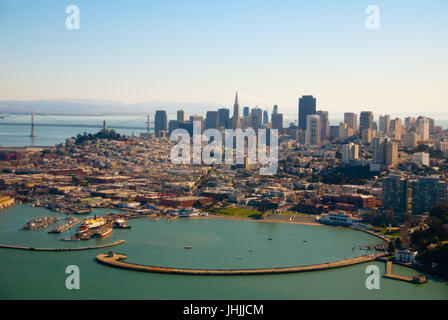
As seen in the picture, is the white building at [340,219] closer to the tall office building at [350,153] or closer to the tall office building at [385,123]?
the tall office building at [350,153]

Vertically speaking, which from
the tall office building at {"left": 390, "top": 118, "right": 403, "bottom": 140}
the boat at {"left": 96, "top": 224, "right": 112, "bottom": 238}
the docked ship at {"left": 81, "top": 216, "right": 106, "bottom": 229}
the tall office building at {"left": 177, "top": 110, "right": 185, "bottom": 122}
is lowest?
the boat at {"left": 96, "top": 224, "right": 112, "bottom": 238}

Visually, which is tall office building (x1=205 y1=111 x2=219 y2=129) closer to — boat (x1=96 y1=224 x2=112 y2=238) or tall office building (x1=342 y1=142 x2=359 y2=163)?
tall office building (x1=342 y1=142 x2=359 y2=163)

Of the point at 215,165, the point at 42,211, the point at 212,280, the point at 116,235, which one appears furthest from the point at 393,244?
the point at 215,165

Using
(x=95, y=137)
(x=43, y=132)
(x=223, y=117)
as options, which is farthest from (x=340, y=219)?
(x=43, y=132)

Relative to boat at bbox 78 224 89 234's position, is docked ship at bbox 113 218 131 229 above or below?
below

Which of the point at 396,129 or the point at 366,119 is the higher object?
the point at 366,119

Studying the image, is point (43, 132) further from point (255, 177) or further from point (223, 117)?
point (255, 177)

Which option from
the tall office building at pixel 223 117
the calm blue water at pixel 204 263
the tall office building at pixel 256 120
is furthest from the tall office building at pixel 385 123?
the calm blue water at pixel 204 263

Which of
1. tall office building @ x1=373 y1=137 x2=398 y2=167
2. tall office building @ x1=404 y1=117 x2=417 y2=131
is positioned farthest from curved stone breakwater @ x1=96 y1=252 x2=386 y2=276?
tall office building @ x1=404 y1=117 x2=417 y2=131
